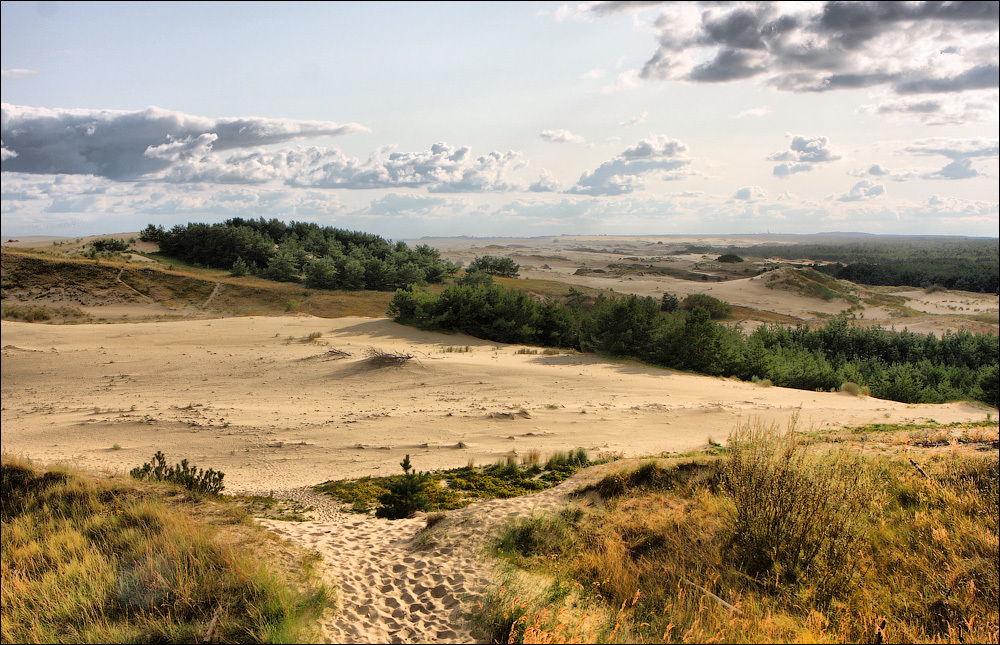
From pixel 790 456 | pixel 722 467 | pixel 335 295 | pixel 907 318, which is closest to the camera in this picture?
pixel 790 456

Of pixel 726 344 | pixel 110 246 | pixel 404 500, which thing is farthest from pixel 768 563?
A: pixel 110 246

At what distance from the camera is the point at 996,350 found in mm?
22688

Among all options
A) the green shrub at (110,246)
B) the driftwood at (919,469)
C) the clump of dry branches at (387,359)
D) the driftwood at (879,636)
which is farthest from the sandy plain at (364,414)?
the green shrub at (110,246)

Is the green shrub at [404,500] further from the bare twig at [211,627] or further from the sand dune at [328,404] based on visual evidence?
the bare twig at [211,627]

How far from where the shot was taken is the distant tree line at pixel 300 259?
29.8 m

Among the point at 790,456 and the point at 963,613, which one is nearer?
the point at 963,613

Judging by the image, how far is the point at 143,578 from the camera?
4570 mm

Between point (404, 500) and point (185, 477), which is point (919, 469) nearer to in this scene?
point (404, 500)

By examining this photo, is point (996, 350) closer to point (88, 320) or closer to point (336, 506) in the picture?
point (336, 506)

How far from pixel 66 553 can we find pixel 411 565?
3.32m

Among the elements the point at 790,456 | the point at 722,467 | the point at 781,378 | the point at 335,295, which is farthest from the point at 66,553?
the point at 335,295

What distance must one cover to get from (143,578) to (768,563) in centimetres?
556

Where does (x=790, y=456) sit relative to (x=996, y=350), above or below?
above

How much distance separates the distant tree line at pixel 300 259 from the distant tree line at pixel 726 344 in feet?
26.8
